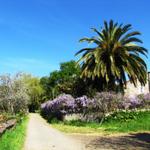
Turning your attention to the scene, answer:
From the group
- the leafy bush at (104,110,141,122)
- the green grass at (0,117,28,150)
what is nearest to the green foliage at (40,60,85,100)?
the leafy bush at (104,110,141,122)

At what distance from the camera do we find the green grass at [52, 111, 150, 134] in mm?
30641

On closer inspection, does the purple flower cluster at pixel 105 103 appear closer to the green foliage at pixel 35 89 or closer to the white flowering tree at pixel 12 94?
the white flowering tree at pixel 12 94

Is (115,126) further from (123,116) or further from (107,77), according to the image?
(107,77)

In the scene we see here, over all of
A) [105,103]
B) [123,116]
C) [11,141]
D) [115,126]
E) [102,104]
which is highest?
[105,103]

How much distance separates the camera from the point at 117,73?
148 feet

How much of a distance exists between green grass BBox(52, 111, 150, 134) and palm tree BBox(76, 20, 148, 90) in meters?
7.16

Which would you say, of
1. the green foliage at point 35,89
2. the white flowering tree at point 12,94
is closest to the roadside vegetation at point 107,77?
the white flowering tree at point 12,94

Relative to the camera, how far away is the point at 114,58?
4638 cm

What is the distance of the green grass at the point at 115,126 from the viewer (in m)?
30.6

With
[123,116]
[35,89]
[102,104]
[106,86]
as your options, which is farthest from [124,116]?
[35,89]

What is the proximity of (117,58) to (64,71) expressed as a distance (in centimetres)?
6910

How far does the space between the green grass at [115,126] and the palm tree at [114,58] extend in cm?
716

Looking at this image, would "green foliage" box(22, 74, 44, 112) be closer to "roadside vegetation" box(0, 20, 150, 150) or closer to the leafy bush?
"roadside vegetation" box(0, 20, 150, 150)

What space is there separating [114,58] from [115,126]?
43.0 ft
